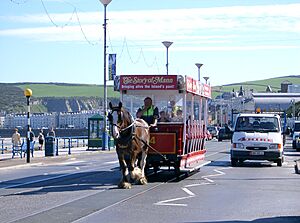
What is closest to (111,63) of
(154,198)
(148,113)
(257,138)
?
(257,138)

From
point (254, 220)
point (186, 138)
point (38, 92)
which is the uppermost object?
point (38, 92)

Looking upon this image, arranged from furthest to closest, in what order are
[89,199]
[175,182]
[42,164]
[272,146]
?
[42,164] → [272,146] → [175,182] → [89,199]

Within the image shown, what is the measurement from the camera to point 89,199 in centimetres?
1620

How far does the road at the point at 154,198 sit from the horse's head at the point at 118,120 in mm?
1523

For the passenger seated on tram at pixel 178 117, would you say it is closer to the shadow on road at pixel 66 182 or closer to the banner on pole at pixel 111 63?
the shadow on road at pixel 66 182

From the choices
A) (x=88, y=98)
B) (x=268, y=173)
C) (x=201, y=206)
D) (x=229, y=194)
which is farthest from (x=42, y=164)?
(x=88, y=98)

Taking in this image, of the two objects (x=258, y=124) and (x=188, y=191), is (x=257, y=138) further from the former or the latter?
(x=188, y=191)

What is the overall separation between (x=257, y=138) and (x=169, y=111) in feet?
22.1

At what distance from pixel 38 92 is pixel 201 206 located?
117 m

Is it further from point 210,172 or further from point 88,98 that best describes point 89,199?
point 88,98

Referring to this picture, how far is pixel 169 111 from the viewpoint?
22.0 m

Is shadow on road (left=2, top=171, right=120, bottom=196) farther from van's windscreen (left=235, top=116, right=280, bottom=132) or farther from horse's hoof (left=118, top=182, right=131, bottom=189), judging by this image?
van's windscreen (left=235, top=116, right=280, bottom=132)

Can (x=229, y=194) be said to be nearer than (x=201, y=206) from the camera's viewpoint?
No

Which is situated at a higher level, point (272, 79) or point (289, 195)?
point (272, 79)
